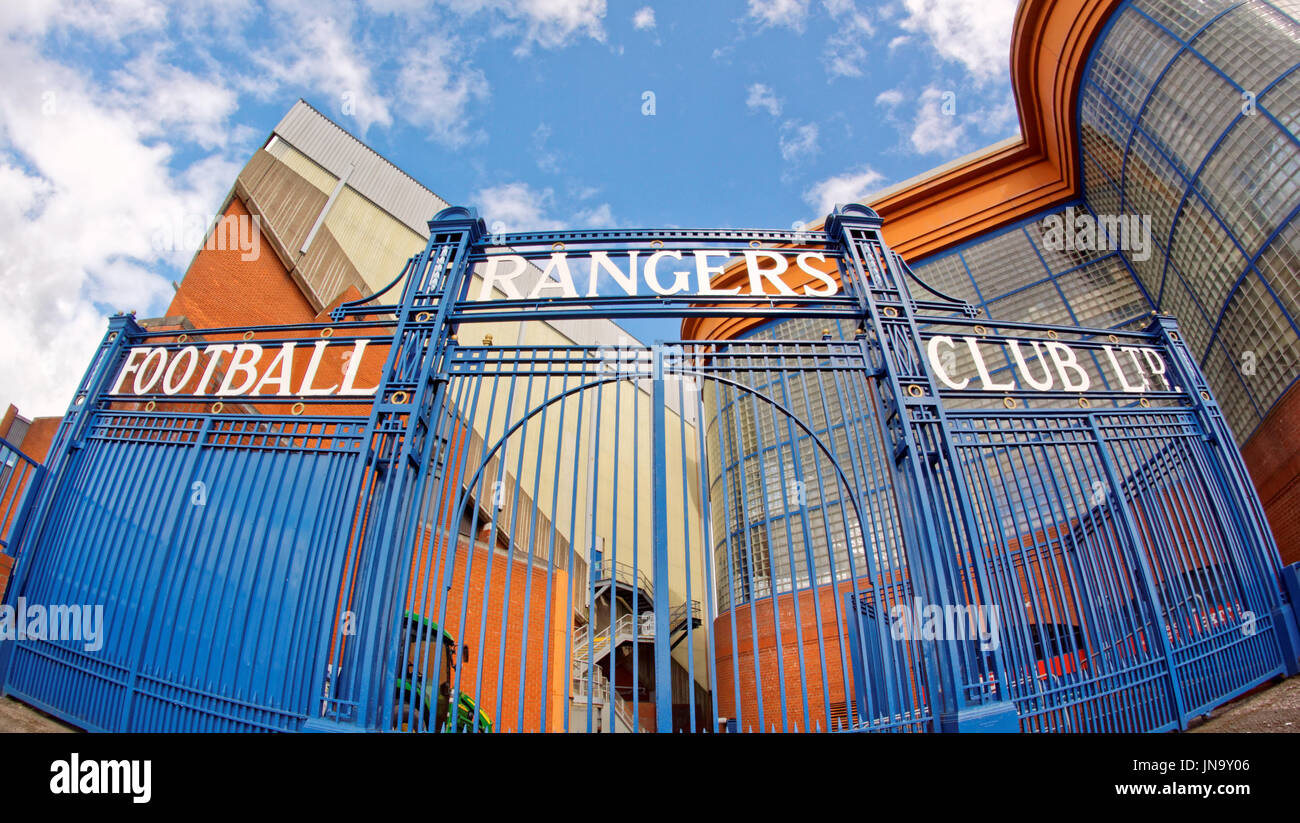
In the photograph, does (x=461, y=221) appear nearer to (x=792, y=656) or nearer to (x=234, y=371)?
(x=234, y=371)

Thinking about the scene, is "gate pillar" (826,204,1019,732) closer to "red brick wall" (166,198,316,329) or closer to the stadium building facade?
the stadium building facade

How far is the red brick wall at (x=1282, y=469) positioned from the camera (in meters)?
8.61

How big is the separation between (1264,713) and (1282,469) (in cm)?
640

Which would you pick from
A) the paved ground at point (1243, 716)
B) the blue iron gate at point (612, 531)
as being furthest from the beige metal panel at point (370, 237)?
the paved ground at point (1243, 716)

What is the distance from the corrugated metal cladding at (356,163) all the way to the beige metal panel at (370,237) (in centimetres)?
46

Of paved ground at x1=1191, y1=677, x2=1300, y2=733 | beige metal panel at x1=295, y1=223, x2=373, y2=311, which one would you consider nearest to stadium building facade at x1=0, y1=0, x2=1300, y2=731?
paved ground at x1=1191, y1=677, x2=1300, y2=733

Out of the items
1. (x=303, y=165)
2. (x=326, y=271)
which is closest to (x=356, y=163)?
(x=303, y=165)

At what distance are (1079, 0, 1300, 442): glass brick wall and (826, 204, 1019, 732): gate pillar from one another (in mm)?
6490

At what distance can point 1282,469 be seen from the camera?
892 cm

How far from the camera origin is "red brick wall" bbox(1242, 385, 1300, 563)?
8609 millimetres

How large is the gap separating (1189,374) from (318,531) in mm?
7923

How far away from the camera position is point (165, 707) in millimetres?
4562
